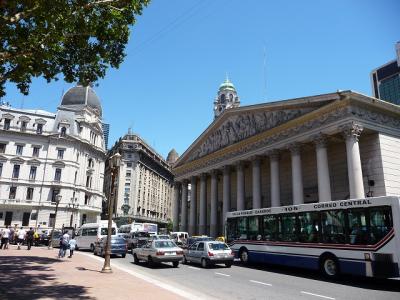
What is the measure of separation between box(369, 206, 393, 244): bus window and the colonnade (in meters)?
13.3

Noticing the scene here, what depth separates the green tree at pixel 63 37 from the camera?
38.3 feet

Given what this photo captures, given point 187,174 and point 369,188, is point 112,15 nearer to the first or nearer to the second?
point 369,188

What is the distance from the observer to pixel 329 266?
16.7 meters

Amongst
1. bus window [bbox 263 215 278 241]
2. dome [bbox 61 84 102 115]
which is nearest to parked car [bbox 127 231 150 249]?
bus window [bbox 263 215 278 241]

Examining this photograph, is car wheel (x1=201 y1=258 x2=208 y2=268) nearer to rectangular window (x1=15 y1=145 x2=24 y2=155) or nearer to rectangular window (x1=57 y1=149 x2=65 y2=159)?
rectangular window (x1=57 y1=149 x2=65 y2=159)

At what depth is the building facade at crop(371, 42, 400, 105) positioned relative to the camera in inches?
3602

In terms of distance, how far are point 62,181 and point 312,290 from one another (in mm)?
57629

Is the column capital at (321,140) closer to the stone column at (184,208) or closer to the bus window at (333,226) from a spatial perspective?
the bus window at (333,226)

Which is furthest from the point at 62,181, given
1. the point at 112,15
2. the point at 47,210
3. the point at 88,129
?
the point at 112,15

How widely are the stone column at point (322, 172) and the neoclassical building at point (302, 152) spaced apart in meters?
0.08

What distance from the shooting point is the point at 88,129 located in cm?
6938

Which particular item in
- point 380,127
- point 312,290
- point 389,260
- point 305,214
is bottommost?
point 312,290

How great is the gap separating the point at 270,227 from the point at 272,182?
16302 mm

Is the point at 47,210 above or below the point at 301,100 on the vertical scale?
below
